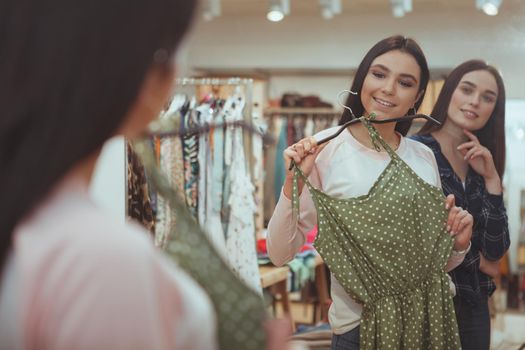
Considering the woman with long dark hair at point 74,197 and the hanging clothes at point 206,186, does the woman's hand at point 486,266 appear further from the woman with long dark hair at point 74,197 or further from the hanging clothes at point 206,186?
the woman with long dark hair at point 74,197

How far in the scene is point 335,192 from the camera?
205cm

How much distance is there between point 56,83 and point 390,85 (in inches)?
60.7

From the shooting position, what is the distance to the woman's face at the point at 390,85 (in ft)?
7.01

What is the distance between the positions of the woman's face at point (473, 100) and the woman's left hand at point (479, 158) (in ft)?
0.30

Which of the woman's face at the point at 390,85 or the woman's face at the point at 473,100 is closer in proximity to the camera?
the woman's face at the point at 390,85

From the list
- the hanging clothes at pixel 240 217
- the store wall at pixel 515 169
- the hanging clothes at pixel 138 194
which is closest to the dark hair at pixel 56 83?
the hanging clothes at pixel 138 194

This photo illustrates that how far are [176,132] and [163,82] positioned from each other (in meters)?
0.21

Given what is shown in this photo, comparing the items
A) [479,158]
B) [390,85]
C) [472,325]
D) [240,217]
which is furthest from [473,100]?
[240,217]

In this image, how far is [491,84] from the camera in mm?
2588

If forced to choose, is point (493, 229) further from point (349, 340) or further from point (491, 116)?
point (349, 340)

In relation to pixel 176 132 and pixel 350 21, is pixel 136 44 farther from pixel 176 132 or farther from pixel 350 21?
pixel 350 21

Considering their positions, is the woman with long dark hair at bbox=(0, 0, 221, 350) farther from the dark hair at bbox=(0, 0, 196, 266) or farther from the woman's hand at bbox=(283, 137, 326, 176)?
the woman's hand at bbox=(283, 137, 326, 176)

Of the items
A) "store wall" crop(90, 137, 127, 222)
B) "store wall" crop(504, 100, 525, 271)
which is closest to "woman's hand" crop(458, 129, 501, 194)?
"store wall" crop(90, 137, 127, 222)

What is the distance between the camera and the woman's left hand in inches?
96.0
